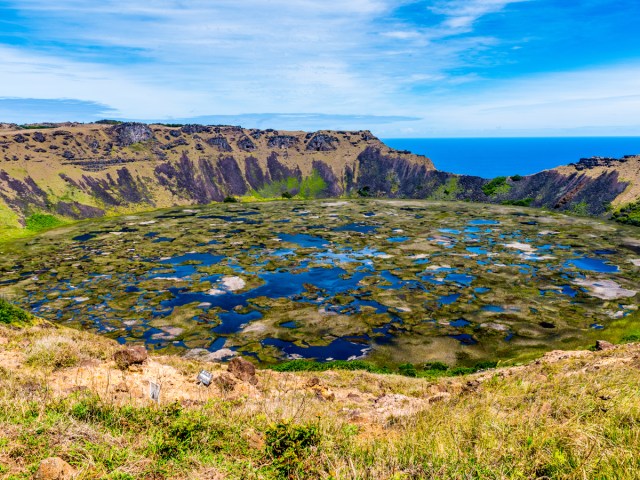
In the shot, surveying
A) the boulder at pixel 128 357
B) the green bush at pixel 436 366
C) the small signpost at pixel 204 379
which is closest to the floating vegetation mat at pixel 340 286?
the green bush at pixel 436 366

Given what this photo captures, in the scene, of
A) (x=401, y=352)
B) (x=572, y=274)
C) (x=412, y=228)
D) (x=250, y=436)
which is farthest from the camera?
(x=412, y=228)

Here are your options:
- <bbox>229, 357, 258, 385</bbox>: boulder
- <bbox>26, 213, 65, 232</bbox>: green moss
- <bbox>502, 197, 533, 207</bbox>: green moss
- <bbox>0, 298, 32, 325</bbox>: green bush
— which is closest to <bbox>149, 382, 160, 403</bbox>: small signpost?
<bbox>229, 357, 258, 385</bbox>: boulder

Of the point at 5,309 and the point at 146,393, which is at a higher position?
the point at 146,393

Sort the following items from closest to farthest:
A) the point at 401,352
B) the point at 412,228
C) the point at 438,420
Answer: the point at 438,420 < the point at 401,352 < the point at 412,228

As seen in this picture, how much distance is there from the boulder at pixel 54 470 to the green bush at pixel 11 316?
33153 mm

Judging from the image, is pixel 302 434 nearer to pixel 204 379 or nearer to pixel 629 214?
pixel 204 379

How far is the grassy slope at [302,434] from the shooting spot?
428 inches

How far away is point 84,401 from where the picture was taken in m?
15.4

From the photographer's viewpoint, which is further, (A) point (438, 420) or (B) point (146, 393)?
(B) point (146, 393)

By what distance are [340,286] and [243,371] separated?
47.4 metres

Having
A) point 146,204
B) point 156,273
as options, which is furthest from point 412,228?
point 146,204

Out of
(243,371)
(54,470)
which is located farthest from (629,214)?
(54,470)

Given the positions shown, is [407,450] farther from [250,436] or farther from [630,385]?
[630,385]

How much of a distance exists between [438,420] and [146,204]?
196 m
